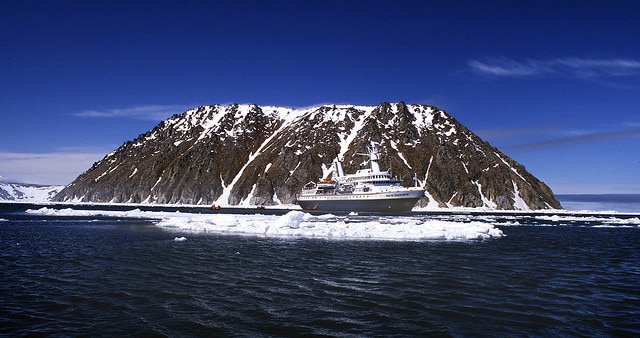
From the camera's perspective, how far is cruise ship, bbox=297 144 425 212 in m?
109

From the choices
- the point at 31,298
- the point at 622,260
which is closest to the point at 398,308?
the point at 31,298

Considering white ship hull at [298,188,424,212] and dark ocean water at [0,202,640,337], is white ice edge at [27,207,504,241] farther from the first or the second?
white ship hull at [298,188,424,212]

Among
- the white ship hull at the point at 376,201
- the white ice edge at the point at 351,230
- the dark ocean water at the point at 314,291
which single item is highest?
the white ship hull at the point at 376,201

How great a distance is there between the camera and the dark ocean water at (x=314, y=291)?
567 inches

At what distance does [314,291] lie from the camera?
63.9 feet

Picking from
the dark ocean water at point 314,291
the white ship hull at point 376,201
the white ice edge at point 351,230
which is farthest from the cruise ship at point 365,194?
the dark ocean water at point 314,291

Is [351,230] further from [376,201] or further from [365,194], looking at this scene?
[365,194]

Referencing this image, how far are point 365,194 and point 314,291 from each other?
93447 mm

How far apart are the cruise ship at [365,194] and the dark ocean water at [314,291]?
7345 cm

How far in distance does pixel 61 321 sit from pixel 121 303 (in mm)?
2694

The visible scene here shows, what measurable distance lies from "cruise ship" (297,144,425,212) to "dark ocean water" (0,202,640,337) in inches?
2892

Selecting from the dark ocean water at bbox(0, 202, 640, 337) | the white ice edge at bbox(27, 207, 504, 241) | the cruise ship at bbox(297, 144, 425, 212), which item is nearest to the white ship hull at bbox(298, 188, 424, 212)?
the cruise ship at bbox(297, 144, 425, 212)

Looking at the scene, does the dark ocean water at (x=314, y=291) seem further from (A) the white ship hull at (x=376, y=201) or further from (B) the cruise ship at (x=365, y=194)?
(B) the cruise ship at (x=365, y=194)

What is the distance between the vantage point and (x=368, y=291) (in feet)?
64.6
